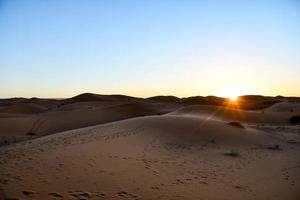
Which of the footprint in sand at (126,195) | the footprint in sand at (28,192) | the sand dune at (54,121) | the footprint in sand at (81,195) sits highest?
the sand dune at (54,121)

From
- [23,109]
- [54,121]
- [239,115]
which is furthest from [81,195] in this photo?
[23,109]

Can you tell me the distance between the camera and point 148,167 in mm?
9148

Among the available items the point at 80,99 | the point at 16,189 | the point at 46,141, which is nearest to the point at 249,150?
the point at 46,141

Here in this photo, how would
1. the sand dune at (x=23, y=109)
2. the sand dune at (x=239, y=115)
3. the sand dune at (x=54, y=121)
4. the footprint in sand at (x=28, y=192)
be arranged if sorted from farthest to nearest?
the sand dune at (x=23, y=109), the sand dune at (x=239, y=115), the sand dune at (x=54, y=121), the footprint in sand at (x=28, y=192)

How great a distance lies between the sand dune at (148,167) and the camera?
286 inches

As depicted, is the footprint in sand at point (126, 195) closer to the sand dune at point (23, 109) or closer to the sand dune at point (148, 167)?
the sand dune at point (148, 167)

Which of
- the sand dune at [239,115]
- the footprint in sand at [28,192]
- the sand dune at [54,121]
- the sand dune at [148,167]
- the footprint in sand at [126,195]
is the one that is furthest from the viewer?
the sand dune at [239,115]

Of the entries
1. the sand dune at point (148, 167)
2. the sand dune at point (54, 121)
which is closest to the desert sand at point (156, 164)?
the sand dune at point (148, 167)

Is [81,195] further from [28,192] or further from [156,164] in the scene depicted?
[156,164]

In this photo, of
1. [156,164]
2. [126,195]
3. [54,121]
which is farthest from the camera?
[54,121]

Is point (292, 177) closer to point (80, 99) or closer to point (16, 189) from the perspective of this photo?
point (16, 189)

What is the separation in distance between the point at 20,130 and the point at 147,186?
17490mm

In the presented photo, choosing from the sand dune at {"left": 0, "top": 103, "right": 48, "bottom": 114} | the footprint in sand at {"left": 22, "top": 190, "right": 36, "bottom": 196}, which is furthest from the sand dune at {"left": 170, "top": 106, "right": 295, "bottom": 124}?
the footprint in sand at {"left": 22, "top": 190, "right": 36, "bottom": 196}

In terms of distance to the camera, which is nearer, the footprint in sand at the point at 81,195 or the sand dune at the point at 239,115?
the footprint in sand at the point at 81,195
